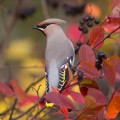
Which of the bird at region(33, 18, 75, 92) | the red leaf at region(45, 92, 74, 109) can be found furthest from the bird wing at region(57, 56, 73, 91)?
the red leaf at region(45, 92, 74, 109)

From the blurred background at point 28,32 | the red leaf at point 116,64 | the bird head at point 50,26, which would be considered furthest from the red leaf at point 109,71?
the blurred background at point 28,32

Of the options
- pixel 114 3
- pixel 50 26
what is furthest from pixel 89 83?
pixel 50 26

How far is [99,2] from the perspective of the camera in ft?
18.1

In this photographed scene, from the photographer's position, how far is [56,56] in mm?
2623

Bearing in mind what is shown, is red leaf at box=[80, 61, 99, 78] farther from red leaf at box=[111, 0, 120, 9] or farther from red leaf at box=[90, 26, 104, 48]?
red leaf at box=[111, 0, 120, 9]

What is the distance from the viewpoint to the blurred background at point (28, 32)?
4.40 m

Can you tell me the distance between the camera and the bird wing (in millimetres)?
2432

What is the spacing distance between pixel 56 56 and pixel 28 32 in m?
3.79

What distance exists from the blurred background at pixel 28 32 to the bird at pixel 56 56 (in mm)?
1347

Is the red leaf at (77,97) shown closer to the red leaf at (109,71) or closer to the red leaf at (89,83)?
the red leaf at (89,83)

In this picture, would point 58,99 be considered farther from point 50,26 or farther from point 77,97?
point 50,26

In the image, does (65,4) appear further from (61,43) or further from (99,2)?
(61,43)

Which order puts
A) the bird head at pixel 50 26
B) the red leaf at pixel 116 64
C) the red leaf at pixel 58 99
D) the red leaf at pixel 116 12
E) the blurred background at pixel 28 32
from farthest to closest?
the blurred background at pixel 28 32 → the bird head at pixel 50 26 → the red leaf at pixel 116 12 → the red leaf at pixel 116 64 → the red leaf at pixel 58 99

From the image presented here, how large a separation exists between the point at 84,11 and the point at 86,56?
7.82ft
